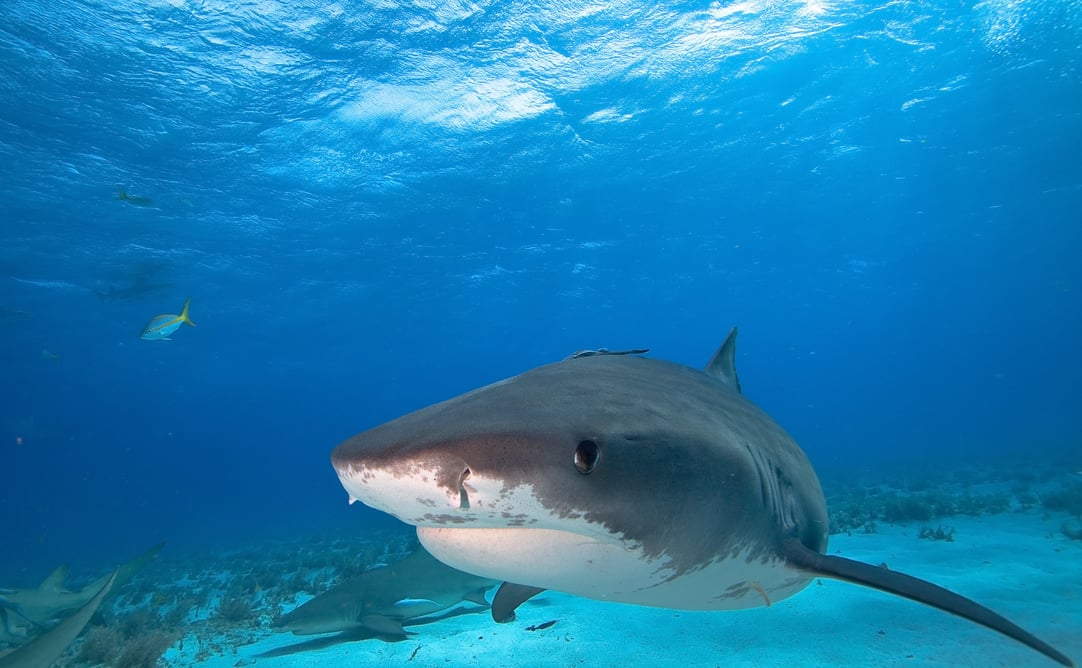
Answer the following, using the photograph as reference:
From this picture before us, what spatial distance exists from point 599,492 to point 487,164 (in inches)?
844

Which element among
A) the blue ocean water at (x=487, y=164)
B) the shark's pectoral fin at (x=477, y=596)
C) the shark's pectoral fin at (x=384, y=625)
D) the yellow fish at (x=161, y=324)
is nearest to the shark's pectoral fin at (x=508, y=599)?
the shark's pectoral fin at (x=384, y=625)

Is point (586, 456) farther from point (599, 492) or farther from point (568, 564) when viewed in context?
point (568, 564)

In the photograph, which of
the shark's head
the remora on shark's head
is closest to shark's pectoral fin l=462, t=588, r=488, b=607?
the remora on shark's head

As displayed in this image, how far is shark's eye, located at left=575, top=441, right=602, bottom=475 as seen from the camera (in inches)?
67.9

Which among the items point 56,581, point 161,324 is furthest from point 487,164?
point 56,581

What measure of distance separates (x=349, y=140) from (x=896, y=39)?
714 inches

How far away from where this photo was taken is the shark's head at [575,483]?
1602 mm

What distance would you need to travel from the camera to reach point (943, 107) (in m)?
22.5

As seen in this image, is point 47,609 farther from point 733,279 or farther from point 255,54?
point 733,279

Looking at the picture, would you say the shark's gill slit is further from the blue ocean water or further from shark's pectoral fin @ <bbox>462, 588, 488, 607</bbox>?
the blue ocean water

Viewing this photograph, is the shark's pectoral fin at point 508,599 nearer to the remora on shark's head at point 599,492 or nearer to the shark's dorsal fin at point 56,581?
the remora on shark's head at point 599,492

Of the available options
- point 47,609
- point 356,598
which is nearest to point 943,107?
point 356,598

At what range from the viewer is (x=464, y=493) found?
1.59m

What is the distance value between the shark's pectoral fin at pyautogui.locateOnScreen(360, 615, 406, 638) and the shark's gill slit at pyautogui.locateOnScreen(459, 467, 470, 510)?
4.84 meters
